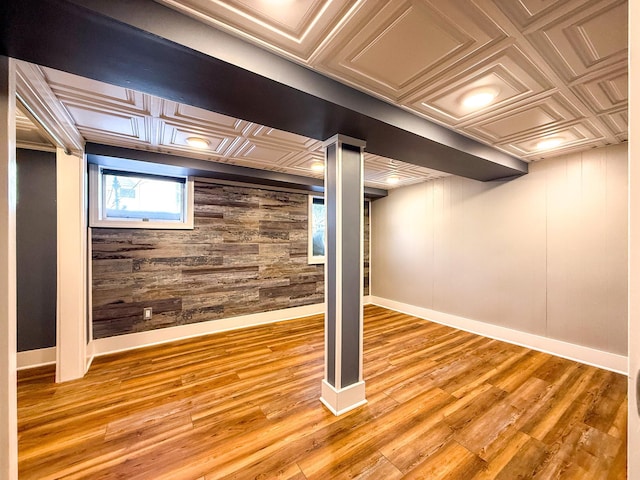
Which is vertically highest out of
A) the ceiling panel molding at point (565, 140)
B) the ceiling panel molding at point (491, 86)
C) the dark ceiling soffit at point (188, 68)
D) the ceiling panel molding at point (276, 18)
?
the ceiling panel molding at point (276, 18)

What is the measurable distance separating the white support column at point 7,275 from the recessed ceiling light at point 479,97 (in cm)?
263

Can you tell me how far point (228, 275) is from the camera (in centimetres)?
397

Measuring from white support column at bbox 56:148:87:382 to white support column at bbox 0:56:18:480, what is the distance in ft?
4.95

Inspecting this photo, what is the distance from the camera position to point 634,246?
1.58 ft

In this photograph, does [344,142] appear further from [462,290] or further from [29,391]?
[29,391]

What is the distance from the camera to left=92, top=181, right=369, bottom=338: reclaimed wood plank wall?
3.23 metres

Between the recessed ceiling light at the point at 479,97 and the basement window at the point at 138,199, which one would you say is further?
the basement window at the point at 138,199

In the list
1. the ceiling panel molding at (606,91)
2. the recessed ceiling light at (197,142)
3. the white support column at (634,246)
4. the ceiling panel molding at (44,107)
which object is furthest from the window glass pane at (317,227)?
the white support column at (634,246)

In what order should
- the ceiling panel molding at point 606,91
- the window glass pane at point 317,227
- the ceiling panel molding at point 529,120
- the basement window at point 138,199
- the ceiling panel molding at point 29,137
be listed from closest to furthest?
the ceiling panel molding at point 606,91 < the ceiling panel molding at point 529,120 < the ceiling panel molding at point 29,137 < the basement window at point 138,199 < the window glass pane at point 317,227

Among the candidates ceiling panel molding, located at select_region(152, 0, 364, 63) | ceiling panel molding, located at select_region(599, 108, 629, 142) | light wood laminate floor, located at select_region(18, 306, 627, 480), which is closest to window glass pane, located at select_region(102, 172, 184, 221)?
light wood laminate floor, located at select_region(18, 306, 627, 480)

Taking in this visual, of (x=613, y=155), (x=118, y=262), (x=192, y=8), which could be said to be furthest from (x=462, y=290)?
(x=118, y=262)

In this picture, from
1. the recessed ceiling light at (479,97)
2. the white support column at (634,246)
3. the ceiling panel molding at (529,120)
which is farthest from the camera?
the ceiling panel molding at (529,120)

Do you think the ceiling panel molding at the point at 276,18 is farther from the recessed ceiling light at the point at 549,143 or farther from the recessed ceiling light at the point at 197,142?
the recessed ceiling light at the point at 549,143

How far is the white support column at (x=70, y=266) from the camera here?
2.47 metres
